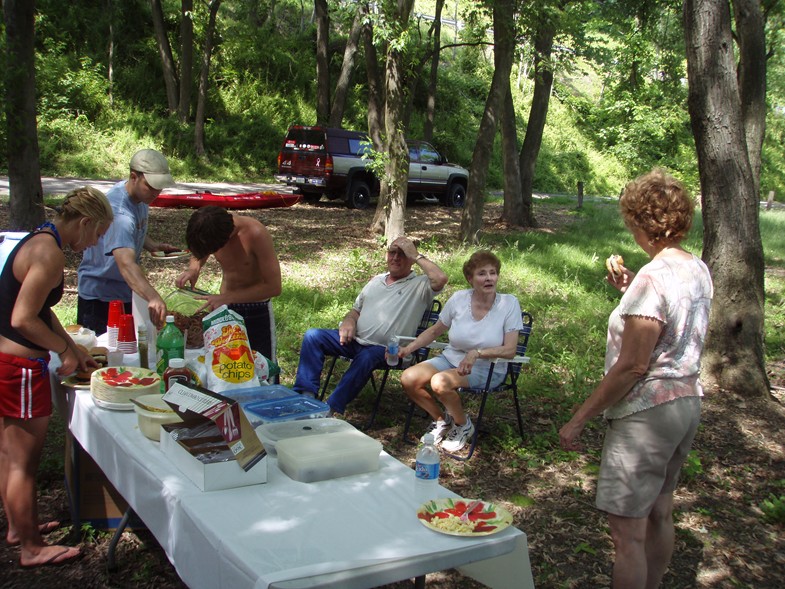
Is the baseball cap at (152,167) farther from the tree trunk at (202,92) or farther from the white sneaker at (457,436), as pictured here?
the tree trunk at (202,92)

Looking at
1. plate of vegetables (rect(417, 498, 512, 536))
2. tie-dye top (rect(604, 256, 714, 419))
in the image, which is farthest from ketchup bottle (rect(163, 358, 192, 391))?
tie-dye top (rect(604, 256, 714, 419))

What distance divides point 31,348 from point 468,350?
8.42ft

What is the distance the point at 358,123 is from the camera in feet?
84.0

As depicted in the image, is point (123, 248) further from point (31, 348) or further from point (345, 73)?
point (345, 73)

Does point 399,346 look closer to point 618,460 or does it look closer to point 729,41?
point 618,460

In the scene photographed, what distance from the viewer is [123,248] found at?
396 centimetres

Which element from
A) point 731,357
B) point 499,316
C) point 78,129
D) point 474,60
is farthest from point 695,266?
point 474,60

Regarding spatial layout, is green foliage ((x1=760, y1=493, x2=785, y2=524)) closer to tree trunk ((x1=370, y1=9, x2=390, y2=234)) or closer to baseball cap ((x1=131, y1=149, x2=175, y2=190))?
baseball cap ((x1=131, y1=149, x2=175, y2=190))

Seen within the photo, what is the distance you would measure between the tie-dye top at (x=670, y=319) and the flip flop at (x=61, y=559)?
7.67ft

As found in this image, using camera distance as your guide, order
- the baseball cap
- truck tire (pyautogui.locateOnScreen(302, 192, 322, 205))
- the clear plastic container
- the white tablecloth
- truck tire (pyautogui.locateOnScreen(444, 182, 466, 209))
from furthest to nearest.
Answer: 1. truck tire (pyautogui.locateOnScreen(444, 182, 466, 209))
2. truck tire (pyautogui.locateOnScreen(302, 192, 322, 205))
3. the baseball cap
4. the clear plastic container
5. the white tablecloth

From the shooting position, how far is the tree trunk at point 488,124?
37.7ft

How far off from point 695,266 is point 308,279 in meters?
6.74

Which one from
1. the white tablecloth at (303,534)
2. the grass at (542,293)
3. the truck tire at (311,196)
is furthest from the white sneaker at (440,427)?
the truck tire at (311,196)

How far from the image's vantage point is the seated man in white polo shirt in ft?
16.5
